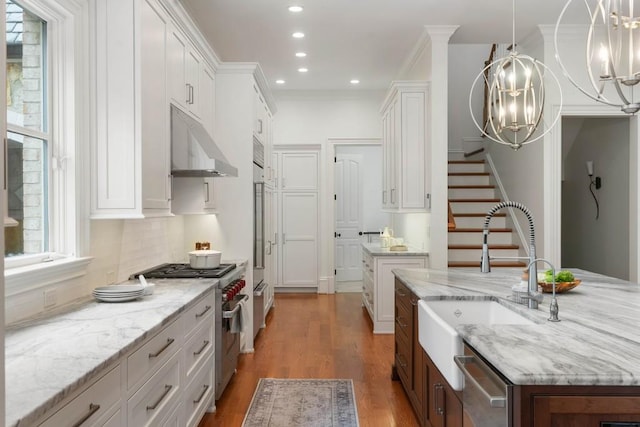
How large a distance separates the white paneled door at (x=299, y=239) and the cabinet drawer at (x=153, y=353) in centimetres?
544

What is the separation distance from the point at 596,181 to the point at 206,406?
5202 millimetres

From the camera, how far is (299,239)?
804cm

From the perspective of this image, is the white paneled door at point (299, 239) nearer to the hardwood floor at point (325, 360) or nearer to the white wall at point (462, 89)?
the hardwood floor at point (325, 360)

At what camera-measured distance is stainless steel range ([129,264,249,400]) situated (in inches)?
136

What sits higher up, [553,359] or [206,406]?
[553,359]

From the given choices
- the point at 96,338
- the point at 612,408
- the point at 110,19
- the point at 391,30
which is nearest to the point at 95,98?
the point at 110,19

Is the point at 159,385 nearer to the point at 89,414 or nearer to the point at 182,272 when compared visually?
the point at 89,414

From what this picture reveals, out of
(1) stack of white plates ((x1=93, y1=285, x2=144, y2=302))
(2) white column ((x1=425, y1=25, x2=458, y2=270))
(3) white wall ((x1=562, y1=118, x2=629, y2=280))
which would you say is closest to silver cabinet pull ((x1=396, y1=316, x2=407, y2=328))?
(2) white column ((x1=425, y1=25, x2=458, y2=270))

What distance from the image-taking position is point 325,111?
25.9 feet

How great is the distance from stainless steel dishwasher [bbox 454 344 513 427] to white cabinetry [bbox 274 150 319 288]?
240 inches

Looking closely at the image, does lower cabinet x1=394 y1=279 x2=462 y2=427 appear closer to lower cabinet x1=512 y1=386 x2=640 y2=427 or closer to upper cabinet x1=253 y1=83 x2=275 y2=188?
lower cabinet x1=512 y1=386 x2=640 y2=427

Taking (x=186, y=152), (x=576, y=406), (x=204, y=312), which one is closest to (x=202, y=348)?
(x=204, y=312)

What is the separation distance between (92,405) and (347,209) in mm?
7651

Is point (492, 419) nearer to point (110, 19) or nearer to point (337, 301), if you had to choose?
point (110, 19)
